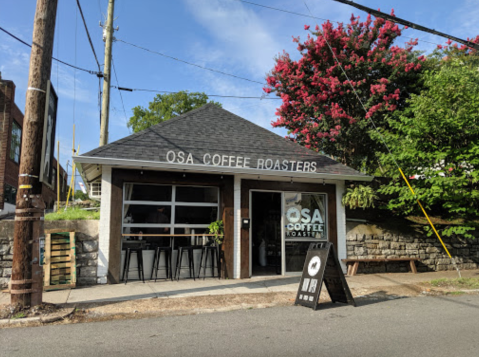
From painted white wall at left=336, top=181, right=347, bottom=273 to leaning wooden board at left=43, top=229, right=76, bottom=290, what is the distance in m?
6.86

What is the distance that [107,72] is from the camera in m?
13.4

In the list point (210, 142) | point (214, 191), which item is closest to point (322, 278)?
A: point (214, 191)

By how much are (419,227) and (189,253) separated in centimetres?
709

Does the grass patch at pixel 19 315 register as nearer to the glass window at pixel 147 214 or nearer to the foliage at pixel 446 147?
the glass window at pixel 147 214

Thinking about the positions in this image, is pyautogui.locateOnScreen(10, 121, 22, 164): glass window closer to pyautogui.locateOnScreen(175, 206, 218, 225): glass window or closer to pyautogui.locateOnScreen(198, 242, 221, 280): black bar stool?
pyautogui.locateOnScreen(175, 206, 218, 225): glass window

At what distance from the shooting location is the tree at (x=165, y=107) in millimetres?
25906

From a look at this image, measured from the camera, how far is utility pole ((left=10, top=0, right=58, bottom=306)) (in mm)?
5918

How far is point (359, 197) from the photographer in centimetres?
1023

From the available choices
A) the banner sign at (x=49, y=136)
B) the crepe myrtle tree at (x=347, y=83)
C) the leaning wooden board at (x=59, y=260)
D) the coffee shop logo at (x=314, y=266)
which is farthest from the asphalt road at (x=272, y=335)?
the crepe myrtle tree at (x=347, y=83)

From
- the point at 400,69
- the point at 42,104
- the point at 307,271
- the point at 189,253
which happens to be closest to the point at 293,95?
the point at 400,69

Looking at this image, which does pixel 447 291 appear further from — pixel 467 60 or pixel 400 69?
pixel 467 60

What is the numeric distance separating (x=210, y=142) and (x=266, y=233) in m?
3.46

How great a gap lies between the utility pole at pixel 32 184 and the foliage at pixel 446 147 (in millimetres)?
8687

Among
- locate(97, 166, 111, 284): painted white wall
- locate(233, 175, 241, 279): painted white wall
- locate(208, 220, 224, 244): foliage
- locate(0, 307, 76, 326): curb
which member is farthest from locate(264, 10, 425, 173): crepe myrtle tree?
locate(0, 307, 76, 326): curb
